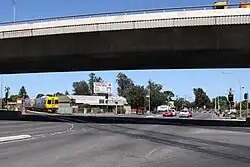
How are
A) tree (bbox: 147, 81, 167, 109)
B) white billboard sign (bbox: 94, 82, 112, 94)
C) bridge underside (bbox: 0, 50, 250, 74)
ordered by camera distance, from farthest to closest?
tree (bbox: 147, 81, 167, 109) → white billboard sign (bbox: 94, 82, 112, 94) → bridge underside (bbox: 0, 50, 250, 74)

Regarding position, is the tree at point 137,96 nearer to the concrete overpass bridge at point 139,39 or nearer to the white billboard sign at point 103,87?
the white billboard sign at point 103,87

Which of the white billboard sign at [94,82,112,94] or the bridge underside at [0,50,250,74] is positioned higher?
the white billboard sign at [94,82,112,94]

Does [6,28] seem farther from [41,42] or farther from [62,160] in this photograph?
[62,160]

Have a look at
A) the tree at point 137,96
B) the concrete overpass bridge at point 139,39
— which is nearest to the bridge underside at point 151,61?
the concrete overpass bridge at point 139,39

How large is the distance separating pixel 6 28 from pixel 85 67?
11.3 m

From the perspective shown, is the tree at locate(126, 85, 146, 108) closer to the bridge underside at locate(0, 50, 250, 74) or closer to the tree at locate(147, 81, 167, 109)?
the tree at locate(147, 81, 167, 109)

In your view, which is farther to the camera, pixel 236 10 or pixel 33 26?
pixel 33 26

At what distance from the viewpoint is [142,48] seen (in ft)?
112

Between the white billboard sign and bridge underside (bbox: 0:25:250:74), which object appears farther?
the white billboard sign

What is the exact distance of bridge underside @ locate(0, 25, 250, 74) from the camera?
106 feet

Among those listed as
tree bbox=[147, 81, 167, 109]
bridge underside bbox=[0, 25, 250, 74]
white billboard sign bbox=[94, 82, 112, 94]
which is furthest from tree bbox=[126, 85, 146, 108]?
bridge underside bbox=[0, 25, 250, 74]

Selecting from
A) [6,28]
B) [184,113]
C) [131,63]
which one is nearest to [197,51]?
[131,63]

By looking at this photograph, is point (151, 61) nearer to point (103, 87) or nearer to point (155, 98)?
point (103, 87)

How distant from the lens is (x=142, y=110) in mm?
122625
